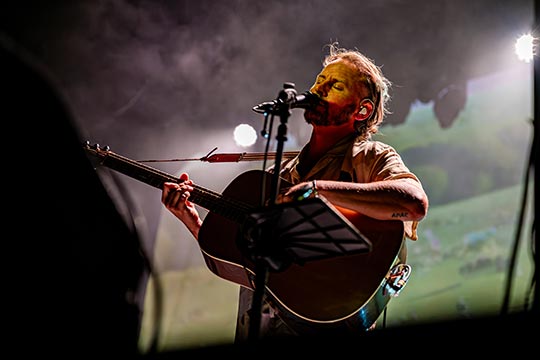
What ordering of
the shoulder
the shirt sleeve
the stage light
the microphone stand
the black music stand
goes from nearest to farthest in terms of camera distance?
the black music stand < the microphone stand < the shirt sleeve < the shoulder < the stage light

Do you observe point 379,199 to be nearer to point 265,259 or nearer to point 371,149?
point 371,149

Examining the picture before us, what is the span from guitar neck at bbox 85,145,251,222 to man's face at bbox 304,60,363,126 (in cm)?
56

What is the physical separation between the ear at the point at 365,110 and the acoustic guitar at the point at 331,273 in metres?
0.55

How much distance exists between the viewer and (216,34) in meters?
3.37

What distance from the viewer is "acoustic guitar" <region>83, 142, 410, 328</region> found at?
2.12m

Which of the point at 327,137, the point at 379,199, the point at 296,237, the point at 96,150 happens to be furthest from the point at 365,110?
the point at 96,150

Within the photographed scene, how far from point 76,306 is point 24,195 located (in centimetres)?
Answer: 29

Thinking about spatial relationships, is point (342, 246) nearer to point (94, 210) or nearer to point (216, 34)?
point (94, 210)

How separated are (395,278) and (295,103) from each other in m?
0.79

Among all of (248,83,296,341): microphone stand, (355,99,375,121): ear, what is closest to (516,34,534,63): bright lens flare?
(355,99,375,121): ear

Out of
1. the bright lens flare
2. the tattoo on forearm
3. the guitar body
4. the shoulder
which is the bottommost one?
the guitar body

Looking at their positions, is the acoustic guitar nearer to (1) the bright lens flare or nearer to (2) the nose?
(2) the nose

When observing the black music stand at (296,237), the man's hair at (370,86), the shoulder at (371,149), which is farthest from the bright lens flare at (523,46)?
the black music stand at (296,237)

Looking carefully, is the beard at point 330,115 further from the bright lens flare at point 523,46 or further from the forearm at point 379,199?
the bright lens flare at point 523,46
